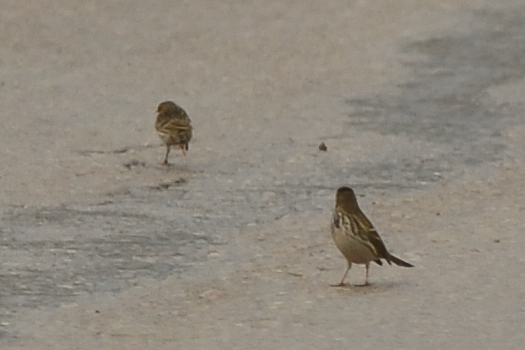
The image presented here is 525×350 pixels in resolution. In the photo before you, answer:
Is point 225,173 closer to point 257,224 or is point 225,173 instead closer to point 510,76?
point 257,224

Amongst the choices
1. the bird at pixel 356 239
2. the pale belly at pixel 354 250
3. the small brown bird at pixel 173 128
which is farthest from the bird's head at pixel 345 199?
the small brown bird at pixel 173 128

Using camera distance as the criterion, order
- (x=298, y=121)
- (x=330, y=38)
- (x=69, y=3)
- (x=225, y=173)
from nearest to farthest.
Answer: (x=225, y=173) → (x=298, y=121) → (x=330, y=38) → (x=69, y=3)

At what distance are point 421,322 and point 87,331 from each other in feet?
5.41

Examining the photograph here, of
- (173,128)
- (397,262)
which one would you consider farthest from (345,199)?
(173,128)

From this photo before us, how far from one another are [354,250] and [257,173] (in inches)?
157

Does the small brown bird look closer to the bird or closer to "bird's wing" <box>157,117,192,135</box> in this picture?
"bird's wing" <box>157,117,192,135</box>

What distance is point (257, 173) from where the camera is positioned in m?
12.7

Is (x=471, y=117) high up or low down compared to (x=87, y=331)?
up

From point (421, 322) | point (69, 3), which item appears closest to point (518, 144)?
point (421, 322)

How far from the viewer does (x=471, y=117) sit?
15531 millimetres

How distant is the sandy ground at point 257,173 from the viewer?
823 centimetres

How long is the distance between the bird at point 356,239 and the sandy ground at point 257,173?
19 centimetres

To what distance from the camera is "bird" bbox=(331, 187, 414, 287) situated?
8.72m

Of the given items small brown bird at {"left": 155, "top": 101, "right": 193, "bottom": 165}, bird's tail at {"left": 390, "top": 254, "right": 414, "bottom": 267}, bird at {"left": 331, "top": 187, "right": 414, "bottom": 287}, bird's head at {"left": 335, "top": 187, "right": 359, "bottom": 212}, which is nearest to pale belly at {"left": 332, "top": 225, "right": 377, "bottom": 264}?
bird at {"left": 331, "top": 187, "right": 414, "bottom": 287}
